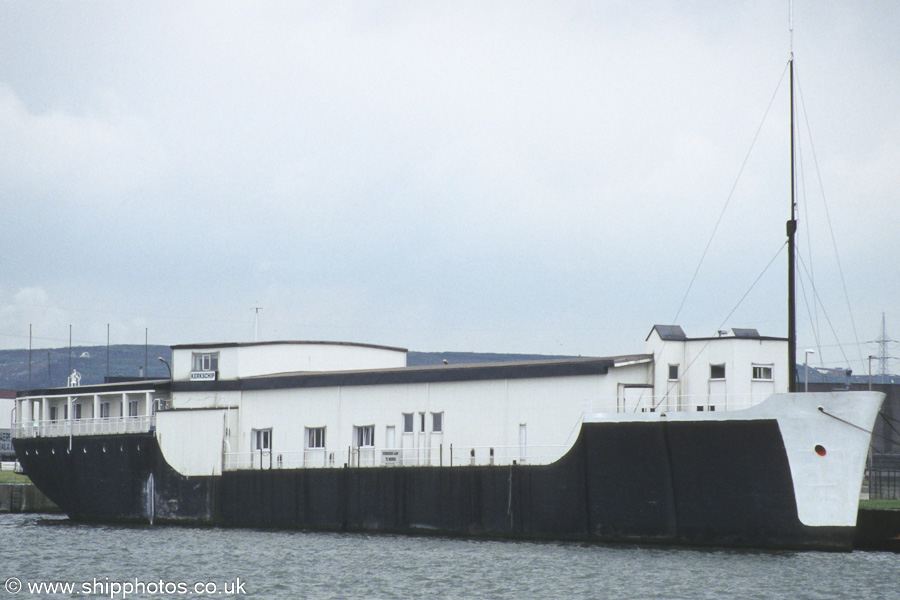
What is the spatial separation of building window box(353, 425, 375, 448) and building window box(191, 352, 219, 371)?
7809 millimetres

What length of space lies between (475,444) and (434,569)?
8.61 m

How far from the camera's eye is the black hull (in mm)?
31844

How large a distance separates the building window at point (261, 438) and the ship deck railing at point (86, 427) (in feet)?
14.6

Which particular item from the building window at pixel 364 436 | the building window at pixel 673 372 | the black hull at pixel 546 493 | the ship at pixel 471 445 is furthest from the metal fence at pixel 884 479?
the building window at pixel 364 436

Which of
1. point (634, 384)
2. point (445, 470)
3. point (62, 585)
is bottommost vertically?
point (62, 585)

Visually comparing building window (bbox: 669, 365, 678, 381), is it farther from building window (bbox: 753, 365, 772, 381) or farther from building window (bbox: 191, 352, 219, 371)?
building window (bbox: 191, 352, 219, 371)

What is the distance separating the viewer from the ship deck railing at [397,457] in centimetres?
3706

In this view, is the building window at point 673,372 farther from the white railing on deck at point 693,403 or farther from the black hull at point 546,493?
the black hull at point 546,493

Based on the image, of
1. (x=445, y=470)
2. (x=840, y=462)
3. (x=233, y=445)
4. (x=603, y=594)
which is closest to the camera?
(x=603, y=594)

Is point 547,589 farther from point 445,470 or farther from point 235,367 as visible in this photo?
point 235,367

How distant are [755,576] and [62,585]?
17.1 m

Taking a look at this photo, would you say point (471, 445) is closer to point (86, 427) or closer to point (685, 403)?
point (685, 403)

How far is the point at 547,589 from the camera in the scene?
27.0 metres

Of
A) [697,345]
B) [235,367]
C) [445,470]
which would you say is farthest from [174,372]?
[697,345]
